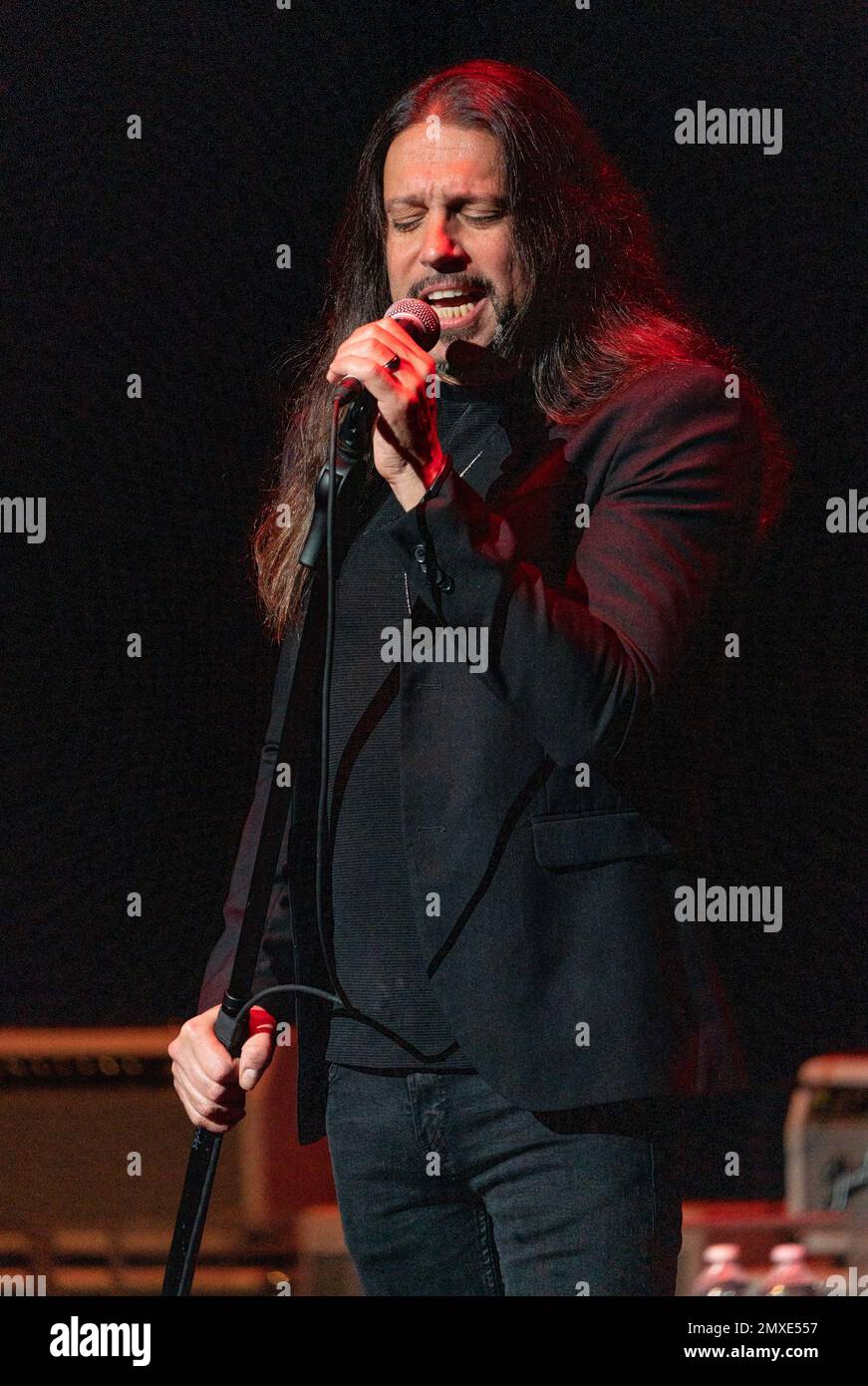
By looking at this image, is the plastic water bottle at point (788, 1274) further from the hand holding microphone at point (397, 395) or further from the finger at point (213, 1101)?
the hand holding microphone at point (397, 395)

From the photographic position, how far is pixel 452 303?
1617 millimetres

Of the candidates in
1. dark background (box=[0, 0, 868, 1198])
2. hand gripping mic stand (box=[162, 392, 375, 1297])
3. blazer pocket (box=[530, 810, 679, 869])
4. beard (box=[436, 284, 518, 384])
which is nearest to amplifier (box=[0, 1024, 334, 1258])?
dark background (box=[0, 0, 868, 1198])

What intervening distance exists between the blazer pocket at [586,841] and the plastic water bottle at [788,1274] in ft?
2.18

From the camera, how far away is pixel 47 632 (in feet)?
6.99

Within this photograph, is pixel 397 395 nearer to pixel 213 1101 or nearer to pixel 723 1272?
pixel 213 1101

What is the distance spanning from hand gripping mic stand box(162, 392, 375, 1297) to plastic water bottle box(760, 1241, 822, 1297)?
68cm

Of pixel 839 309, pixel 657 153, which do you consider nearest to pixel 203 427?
pixel 657 153

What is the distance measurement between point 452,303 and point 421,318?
0.57 feet

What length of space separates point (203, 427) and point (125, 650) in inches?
12.7

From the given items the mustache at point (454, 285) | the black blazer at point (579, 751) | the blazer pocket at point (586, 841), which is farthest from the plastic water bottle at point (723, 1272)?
the mustache at point (454, 285)

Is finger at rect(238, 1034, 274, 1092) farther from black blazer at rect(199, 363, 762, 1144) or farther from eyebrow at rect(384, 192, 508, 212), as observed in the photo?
eyebrow at rect(384, 192, 508, 212)

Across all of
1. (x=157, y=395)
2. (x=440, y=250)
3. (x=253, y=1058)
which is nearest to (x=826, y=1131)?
(x=253, y=1058)

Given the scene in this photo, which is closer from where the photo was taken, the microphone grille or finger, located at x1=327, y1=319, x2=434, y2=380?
finger, located at x1=327, y1=319, x2=434, y2=380

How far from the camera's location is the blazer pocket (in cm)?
139
